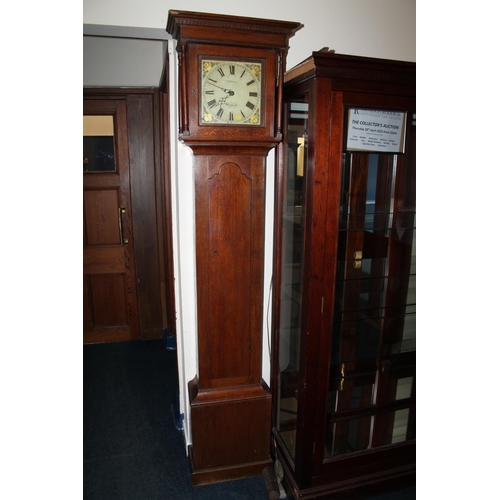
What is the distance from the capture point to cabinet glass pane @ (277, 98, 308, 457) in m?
1.64

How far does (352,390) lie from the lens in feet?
5.98

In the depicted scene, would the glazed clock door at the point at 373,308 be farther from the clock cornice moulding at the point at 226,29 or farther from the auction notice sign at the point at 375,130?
the clock cornice moulding at the point at 226,29

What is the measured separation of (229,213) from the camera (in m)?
1.76

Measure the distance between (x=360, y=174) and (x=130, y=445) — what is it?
200 cm

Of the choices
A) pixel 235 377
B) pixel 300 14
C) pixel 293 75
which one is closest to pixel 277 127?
pixel 293 75

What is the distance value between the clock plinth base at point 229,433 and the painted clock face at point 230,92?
1.30 metres

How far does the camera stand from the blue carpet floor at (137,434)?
6.36 ft

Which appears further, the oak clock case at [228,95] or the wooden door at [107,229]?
the wooden door at [107,229]

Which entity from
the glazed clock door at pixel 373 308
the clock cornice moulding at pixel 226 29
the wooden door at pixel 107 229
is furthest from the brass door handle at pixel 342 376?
Answer: the wooden door at pixel 107 229

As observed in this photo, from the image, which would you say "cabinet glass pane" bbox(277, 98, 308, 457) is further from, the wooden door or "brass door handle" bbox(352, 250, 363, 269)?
the wooden door

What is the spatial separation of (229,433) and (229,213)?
1.12m

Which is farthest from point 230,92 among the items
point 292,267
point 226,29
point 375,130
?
point 292,267

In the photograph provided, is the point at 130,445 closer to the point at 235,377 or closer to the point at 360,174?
A: the point at 235,377

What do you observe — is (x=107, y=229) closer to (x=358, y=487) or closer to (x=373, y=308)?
(x=373, y=308)
